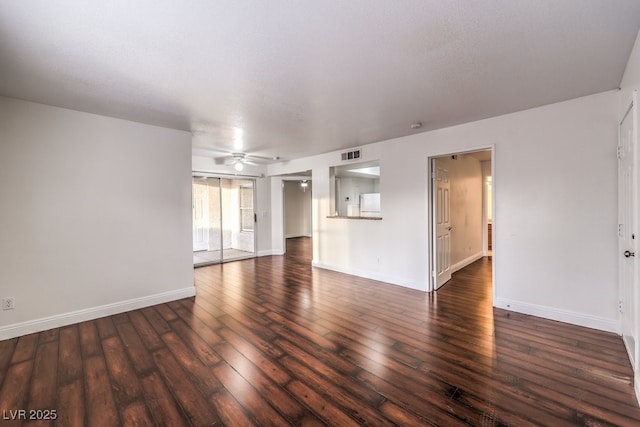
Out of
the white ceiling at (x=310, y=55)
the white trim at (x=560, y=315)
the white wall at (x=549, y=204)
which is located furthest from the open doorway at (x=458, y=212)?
the white ceiling at (x=310, y=55)

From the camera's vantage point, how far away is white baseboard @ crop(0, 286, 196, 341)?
9.41 feet

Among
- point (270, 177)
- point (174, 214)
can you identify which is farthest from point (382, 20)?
point (270, 177)

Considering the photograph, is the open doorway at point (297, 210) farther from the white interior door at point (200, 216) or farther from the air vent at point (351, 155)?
the air vent at point (351, 155)

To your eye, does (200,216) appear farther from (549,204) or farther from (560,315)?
(560,315)

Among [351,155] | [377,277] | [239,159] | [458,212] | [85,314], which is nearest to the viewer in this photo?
[85,314]

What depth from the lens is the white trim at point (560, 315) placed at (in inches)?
111

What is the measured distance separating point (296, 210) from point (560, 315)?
29.4 feet

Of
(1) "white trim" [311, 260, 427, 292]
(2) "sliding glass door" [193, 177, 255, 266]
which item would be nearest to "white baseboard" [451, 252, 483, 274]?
(1) "white trim" [311, 260, 427, 292]

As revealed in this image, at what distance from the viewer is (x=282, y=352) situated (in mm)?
2500

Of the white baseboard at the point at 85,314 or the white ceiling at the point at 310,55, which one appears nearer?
the white ceiling at the point at 310,55

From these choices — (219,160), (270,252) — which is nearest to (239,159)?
(219,160)

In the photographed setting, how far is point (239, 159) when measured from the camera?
586 cm

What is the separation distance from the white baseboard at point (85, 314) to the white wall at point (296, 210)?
269 inches

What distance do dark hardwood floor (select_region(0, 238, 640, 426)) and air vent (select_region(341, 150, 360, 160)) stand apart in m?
2.81
